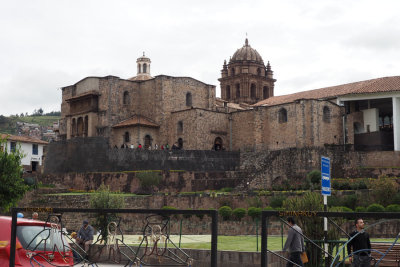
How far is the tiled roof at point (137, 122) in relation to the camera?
44125 mm

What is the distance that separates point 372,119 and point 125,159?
19.9 metres

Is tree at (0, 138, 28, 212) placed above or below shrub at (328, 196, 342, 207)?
above

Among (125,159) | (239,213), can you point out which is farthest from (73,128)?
(239,213)

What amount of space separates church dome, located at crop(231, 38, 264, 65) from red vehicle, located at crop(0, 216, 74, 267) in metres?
60.1

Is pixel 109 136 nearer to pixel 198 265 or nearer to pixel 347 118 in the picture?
pixel 347 118

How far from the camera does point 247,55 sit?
2630 inches

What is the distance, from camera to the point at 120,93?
151 ft

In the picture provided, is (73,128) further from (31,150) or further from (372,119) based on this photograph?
(372,119)

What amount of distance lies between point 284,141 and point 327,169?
30.4 m

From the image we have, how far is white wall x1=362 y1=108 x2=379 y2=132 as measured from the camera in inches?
1630

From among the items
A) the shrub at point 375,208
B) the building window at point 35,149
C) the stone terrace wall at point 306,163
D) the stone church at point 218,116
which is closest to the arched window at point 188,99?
the stone church at point 218,116

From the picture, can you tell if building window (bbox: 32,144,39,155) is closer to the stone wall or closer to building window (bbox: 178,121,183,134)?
building window (bbox: 178,121,183,134)

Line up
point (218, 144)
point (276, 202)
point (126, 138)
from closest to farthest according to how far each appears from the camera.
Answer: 1. point (276, 202)
2. point (126, 138)
3. point (218, 144)

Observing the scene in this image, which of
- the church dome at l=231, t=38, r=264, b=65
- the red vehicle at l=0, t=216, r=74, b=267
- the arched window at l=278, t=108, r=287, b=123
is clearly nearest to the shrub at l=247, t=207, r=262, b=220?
the arched window at l=278, t=108, r=287, b=123
